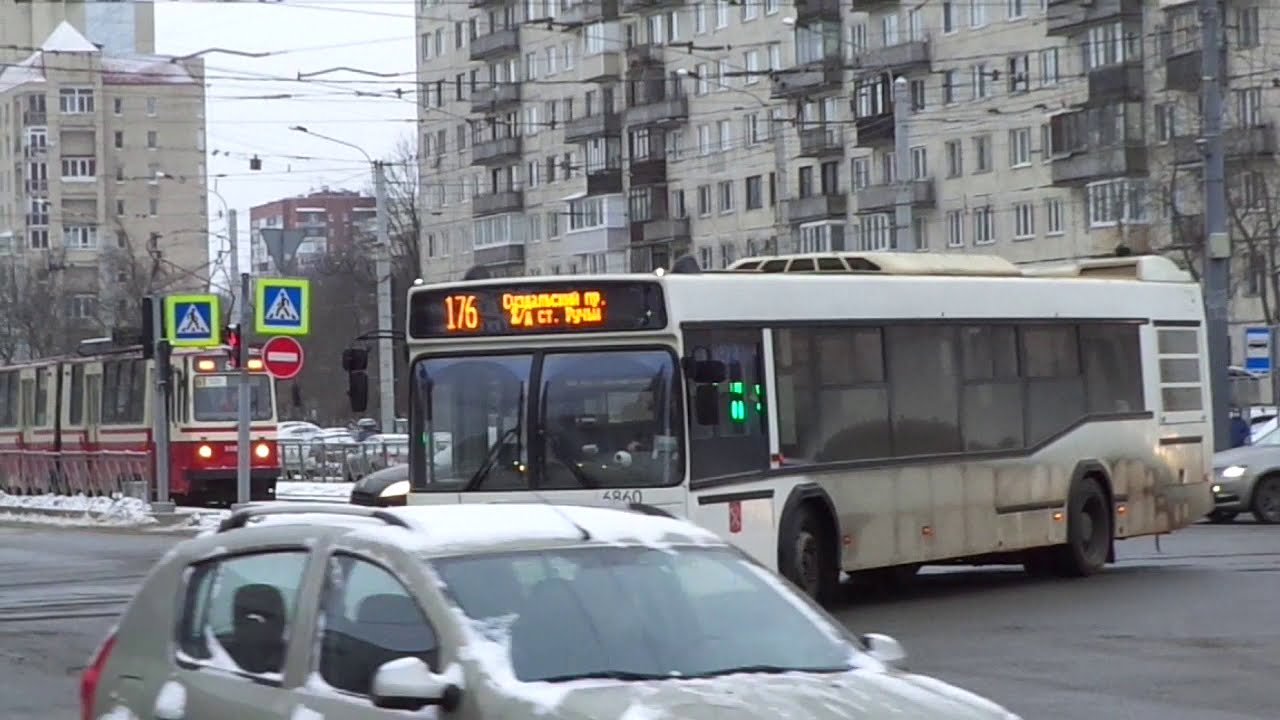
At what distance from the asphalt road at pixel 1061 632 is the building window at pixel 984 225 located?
44.4 meters

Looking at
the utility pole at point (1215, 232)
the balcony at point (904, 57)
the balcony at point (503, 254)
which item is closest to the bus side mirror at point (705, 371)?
the utility pole at point (1215, 232)

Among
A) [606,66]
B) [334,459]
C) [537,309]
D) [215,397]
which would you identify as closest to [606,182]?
[606,66]

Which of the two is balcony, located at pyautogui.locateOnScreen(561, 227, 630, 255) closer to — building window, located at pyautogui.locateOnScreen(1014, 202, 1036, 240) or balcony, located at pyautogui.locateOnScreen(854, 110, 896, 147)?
balcony, located at pyautogui.locateOnScreen(854, 110, 896, 147)

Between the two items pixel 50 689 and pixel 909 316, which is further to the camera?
pixel 909 316

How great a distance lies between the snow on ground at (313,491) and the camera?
4572 centimetres

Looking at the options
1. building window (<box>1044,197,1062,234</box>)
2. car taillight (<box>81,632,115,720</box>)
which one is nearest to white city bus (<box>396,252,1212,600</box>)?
car taillight (<box>81,632,115,720</box>)

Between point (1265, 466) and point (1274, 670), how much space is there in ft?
55.9

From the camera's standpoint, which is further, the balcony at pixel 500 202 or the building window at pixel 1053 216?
the balcony at pixel 500 202

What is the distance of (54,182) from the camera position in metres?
152

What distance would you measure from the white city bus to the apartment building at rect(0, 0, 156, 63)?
132287 mm

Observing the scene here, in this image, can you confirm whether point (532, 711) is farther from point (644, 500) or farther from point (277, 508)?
point (644, 500)

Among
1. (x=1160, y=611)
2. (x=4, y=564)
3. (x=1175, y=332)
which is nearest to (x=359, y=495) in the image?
(x=4, y=564)

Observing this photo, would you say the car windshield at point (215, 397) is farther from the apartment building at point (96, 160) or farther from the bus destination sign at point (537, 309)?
the apartment building at point (96, 160)

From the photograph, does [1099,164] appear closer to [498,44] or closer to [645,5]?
[645,5]
